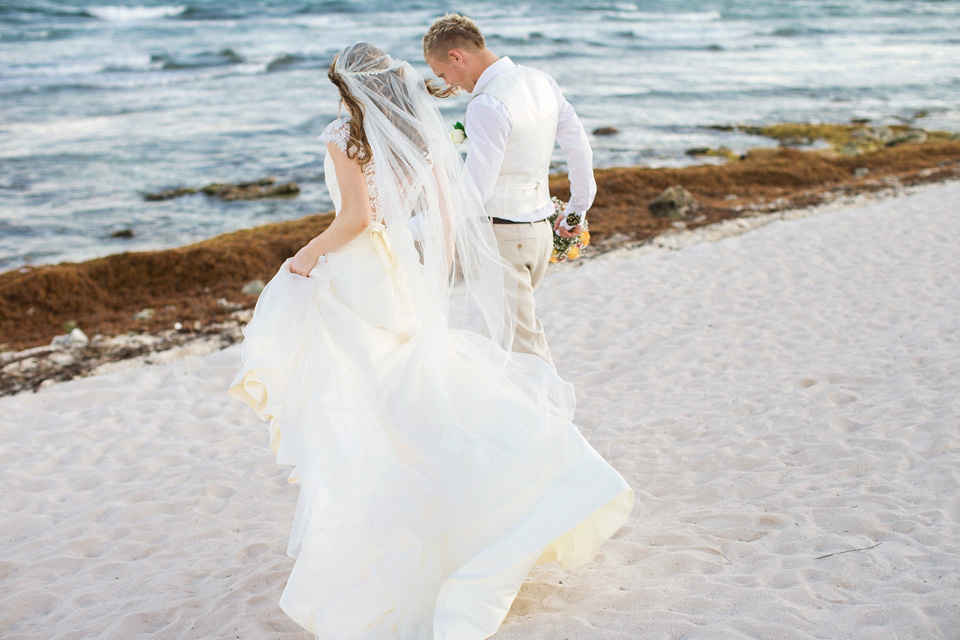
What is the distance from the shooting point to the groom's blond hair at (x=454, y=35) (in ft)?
11.9

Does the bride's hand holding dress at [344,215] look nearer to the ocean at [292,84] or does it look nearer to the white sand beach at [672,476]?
the white sand beach at [672,476]

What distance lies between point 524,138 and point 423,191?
32.9 inches

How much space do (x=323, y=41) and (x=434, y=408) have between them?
2928 cm

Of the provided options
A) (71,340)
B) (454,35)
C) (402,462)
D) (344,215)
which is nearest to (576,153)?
(454,35)

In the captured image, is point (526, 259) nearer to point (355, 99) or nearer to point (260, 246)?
point (355, 99)

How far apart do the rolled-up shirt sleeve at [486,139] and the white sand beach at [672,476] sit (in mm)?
1753

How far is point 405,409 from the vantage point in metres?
2.78

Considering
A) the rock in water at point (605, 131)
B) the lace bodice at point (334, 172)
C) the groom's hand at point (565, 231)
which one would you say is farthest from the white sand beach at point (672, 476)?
the rock in water at point (605, 131)

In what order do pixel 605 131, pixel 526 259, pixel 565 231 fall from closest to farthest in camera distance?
1. pixel 526 259
2. pixel 565 231
3. pixel 605 131

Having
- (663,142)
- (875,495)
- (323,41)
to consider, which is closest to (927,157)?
(663,142)

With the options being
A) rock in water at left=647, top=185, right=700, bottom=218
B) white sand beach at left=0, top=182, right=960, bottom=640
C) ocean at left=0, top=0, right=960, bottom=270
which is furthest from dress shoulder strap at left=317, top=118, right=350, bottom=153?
ocean at left=0, top=0, right=960, bottom=270

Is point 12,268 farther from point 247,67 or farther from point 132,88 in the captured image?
point 247,67

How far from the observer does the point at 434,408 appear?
2.78 meters

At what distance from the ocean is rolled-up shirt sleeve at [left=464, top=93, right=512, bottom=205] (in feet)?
26.1
